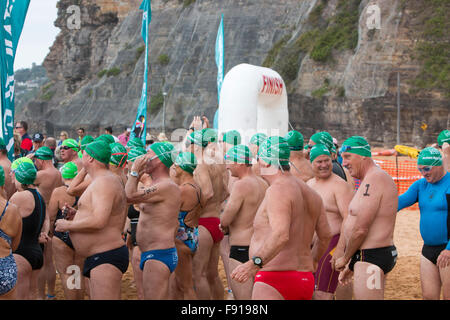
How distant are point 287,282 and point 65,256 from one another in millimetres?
3144

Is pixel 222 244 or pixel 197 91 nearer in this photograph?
pixel 222 244

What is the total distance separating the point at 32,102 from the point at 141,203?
226ft

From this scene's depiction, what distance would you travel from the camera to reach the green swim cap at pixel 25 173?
5398 mm

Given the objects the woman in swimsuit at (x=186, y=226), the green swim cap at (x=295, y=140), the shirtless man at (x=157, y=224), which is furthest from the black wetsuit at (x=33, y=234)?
the green swim cap at (x=295, y=140)

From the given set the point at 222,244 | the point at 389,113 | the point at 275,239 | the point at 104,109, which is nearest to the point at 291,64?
the point at 389,113

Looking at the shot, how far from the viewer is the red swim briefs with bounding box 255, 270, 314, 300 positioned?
13.3ft

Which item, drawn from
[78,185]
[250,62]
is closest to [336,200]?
[78,185]

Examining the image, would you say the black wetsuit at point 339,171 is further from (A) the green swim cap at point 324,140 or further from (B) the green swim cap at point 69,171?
(B) the green swim cap at point 69,171

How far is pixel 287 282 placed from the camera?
159 inches

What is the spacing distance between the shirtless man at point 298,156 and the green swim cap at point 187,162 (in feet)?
4.43

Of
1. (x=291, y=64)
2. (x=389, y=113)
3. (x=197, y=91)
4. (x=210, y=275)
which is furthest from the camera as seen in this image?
(x=197, y=91)

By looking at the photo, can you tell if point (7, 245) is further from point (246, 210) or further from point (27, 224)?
point (246, 210)

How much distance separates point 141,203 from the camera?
5.41 metres

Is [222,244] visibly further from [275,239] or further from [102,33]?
[102,33]
